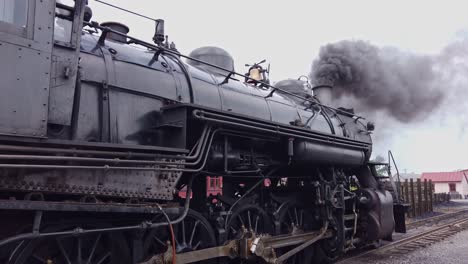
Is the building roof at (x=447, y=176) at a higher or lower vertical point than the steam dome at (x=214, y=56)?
lower

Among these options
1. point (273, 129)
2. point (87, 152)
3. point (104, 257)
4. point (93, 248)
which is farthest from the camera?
point (273, 129)

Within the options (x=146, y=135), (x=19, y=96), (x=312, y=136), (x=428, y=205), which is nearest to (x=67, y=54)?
(x=19, y=96)

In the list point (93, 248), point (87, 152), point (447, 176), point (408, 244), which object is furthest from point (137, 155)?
point (447, 176)

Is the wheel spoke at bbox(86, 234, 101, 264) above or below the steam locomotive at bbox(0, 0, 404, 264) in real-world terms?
below

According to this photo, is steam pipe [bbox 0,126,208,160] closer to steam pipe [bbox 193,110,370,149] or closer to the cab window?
steam pipe [bbox 193,110,370,149]

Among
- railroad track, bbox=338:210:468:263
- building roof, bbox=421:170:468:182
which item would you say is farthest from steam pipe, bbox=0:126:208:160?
building roof, bbox=421:170:468:182

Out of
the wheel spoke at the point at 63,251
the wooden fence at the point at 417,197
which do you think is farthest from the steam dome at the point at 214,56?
the wooden fence at the point at 417,197

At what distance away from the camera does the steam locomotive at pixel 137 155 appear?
2.87 metres

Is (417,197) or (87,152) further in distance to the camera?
(417,197)

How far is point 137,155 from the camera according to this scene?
11.9 feet

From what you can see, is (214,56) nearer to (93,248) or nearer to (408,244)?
(93,248)

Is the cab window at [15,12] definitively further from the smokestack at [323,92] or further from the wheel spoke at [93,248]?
the smokestack at [323,92]

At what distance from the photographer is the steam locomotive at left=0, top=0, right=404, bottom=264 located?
2869mm

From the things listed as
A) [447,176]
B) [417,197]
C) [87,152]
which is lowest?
[417,197]
